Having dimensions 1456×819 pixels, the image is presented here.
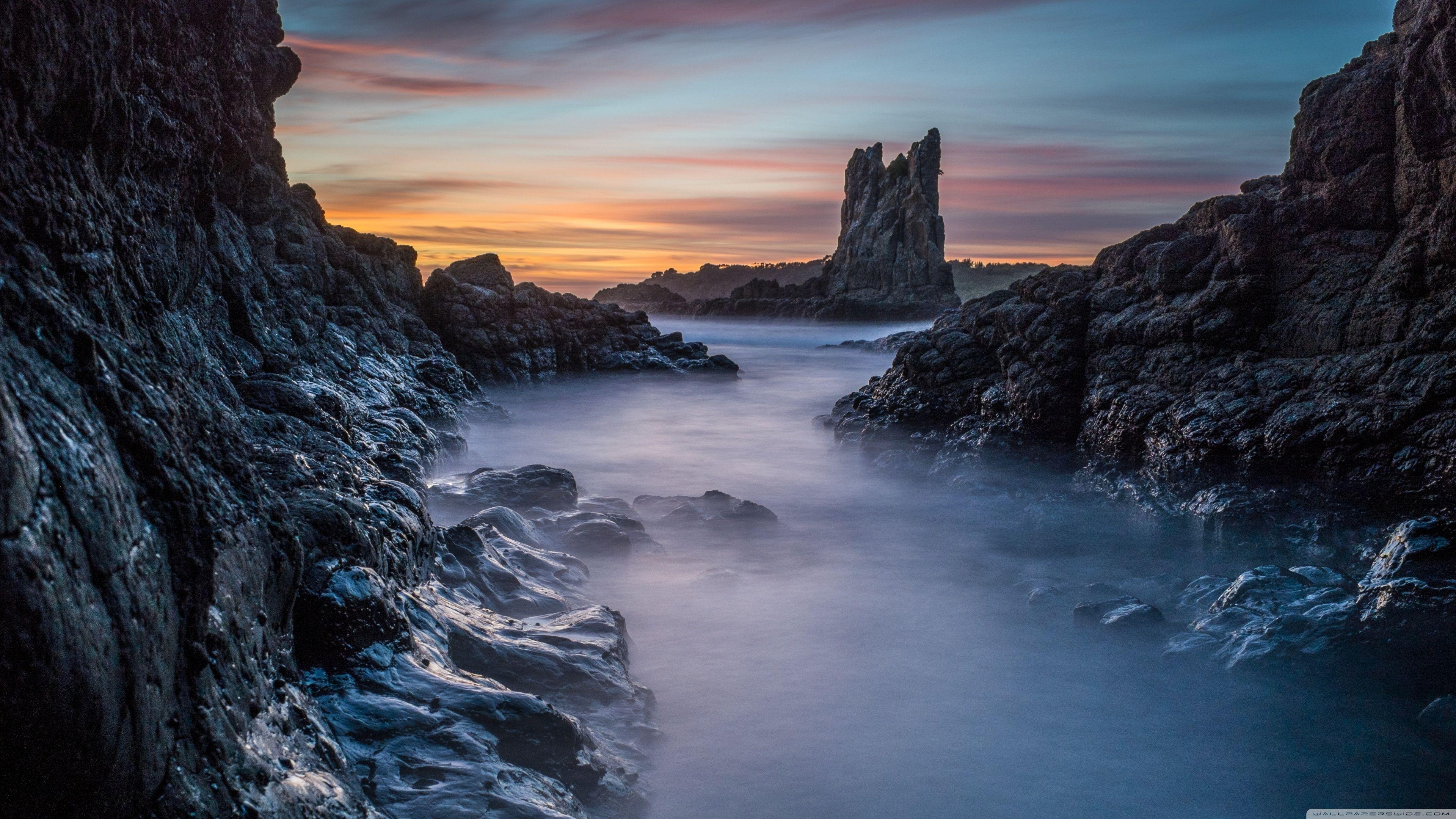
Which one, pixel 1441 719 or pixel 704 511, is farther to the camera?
pixel 704 511

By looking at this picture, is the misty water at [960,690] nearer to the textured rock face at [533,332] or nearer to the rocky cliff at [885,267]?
the textured rock face at [533,332]

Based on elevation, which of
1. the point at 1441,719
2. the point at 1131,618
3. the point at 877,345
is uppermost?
the point at 877,345

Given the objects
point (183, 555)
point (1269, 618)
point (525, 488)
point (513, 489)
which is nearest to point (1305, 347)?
point (1269, 618)

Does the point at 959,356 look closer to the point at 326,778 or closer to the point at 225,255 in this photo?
the point at 225,255

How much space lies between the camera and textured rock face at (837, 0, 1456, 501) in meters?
9.17

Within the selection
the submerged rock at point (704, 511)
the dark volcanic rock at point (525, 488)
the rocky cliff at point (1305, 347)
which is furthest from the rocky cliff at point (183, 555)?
the rocky cliff at point (1305, 347)

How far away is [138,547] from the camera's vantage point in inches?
90.6

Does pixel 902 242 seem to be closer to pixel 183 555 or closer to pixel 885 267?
pixel 885 267

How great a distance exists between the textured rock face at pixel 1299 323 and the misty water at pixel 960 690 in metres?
1.22

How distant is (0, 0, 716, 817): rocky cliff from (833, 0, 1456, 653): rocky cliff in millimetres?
6223

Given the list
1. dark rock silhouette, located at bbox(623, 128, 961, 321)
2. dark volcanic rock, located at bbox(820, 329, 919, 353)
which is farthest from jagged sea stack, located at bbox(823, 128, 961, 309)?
dark volcanic rock, located at bbox(820, 329, 919, 353)

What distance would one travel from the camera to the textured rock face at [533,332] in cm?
2723

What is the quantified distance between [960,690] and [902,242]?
3134 inches

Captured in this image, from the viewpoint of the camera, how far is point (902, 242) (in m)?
83.2
